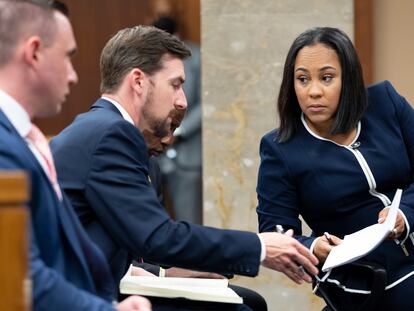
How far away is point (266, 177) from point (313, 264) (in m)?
0.71

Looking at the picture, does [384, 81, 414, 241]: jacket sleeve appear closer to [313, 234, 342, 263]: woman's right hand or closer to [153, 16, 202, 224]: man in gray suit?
[313, 234, 342, 263]: woman's right hand

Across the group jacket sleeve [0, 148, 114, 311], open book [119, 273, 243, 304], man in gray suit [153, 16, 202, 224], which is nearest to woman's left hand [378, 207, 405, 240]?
open book [119, 273, 243, 304]

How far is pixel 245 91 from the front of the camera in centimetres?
595

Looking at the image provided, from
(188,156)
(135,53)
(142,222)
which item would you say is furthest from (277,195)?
(188,156)

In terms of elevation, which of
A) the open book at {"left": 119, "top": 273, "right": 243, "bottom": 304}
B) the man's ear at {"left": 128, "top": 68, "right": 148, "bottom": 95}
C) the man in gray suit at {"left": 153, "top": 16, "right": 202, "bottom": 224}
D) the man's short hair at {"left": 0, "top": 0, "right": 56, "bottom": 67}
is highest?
the man's short hair at {"left": 0, "top": 0, "right": 56, "bottom": 67}

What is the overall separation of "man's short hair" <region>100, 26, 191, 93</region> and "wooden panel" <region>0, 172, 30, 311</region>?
5.16ft

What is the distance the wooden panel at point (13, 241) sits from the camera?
219 centimetres

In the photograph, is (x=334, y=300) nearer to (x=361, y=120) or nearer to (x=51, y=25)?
(x=361, y=120)

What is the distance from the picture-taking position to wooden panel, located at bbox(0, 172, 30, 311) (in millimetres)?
2193

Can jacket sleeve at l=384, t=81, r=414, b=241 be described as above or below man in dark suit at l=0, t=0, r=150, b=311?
below

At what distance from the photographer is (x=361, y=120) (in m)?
4.23

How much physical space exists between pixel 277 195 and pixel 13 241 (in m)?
2.07

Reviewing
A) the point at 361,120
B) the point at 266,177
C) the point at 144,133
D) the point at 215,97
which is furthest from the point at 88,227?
the point at 215,97

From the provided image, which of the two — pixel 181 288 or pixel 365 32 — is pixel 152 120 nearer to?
pixel 181 288
